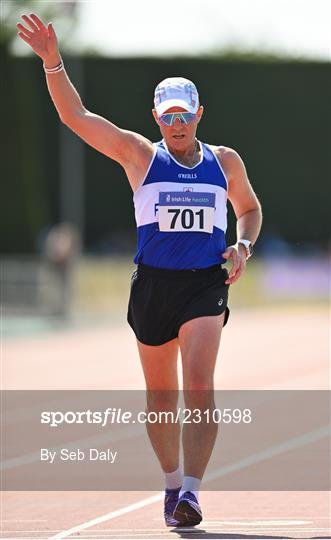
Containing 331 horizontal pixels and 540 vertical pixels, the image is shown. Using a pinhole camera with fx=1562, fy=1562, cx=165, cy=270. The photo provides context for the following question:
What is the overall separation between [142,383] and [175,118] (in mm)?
9017

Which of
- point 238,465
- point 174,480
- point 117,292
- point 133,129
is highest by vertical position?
point 133,129

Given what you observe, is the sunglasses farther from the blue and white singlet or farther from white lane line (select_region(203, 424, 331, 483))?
white lane line (select_region(203, 424, 331, 483))

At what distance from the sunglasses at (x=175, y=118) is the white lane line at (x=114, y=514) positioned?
2.14 m

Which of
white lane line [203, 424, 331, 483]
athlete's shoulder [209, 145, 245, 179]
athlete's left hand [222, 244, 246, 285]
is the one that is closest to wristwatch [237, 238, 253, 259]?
athlete's left hand [222, 244, 246, 285]

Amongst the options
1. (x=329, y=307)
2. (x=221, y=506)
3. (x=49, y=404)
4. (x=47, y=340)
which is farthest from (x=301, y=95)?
(x=221, y=506)

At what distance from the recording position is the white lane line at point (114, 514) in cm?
796

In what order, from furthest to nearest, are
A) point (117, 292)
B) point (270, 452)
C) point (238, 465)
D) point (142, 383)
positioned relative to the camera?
point (117, 292) < point (142, 383) < point (270, 452) < point (238, 465)

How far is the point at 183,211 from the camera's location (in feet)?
26.0

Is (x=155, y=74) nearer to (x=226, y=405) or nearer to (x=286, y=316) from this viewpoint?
(x=286, y=316)

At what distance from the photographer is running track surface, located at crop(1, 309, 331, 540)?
316 inches

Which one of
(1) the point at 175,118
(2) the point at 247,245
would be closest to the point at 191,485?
(2) the point at 247,245

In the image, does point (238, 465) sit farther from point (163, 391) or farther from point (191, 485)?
point (191, 485)

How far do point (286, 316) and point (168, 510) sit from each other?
80.4ft

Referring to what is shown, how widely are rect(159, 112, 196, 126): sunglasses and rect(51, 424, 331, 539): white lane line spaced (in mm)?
2143
